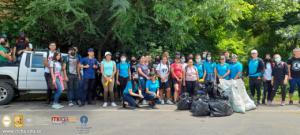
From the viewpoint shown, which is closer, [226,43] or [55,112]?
[55,112]

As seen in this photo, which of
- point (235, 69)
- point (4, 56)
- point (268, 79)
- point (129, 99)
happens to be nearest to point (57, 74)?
point (4, 56)

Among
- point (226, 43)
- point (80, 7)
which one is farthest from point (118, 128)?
point (226, 43)

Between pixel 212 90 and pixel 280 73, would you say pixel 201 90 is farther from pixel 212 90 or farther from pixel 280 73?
pixel 280 73

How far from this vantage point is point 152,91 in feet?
38.7

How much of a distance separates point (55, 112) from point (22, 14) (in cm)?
695

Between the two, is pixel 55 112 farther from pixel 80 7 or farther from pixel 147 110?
pixel 80 7

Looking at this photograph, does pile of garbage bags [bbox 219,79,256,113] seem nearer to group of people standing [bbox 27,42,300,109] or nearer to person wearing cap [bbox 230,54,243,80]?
group of people standing [bbox 27,42,300,109]

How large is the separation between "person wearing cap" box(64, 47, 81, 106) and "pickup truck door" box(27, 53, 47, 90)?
921 millimetres

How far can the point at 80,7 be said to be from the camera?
44.0 feet

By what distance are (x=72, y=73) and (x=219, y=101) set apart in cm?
481

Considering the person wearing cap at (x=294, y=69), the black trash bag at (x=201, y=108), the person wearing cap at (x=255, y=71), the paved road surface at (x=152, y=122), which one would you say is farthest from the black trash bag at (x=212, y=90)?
the person wearing cap at (x=294, y=69)

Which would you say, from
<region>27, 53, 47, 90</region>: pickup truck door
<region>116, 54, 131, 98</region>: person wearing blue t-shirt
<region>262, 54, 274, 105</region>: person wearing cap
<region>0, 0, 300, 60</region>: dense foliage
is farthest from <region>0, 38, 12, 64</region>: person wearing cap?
<region>262, 54, 274, 105</region>: person wearing cap

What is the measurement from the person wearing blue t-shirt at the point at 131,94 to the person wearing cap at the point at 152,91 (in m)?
0.22

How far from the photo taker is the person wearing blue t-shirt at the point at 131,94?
11633 mm
